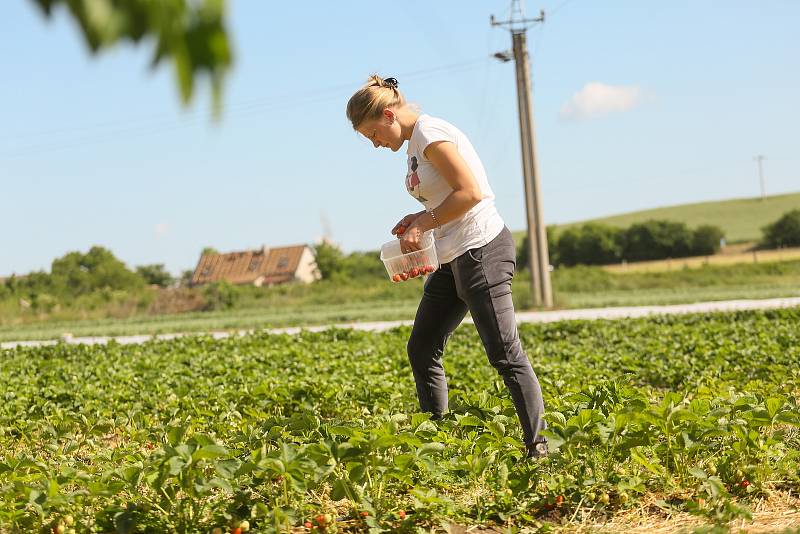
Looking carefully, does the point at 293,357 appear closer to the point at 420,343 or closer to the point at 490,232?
the point at 420,343

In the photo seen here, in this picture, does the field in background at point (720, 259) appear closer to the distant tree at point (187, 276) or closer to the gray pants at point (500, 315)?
the distant tree at point (187, 276)

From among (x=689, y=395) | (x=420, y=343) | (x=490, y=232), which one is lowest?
(x=689, y=395)

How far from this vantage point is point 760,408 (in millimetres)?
4176

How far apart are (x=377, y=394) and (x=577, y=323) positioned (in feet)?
23.8

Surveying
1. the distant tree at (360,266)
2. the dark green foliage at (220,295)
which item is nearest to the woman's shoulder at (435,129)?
the dark green foliage at (220,295)

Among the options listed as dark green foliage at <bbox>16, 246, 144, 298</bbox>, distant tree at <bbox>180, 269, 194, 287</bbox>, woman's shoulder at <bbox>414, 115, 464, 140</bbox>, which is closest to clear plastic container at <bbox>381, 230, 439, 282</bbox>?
woman's shoulder at <bbox>414, 115, 464, 140</bbox>

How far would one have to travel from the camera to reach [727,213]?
8219 cm

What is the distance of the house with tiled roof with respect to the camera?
231ft

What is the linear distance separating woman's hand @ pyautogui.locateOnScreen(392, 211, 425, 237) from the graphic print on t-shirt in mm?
84

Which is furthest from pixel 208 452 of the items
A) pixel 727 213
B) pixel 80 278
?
pixel 727 213

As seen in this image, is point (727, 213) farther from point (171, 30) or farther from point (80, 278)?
point (171, 30)

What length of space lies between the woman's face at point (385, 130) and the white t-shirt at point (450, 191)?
0.08 metres

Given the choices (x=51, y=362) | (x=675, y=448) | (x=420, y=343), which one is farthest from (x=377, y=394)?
(x=51, y=362)

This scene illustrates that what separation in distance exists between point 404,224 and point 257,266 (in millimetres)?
67388
